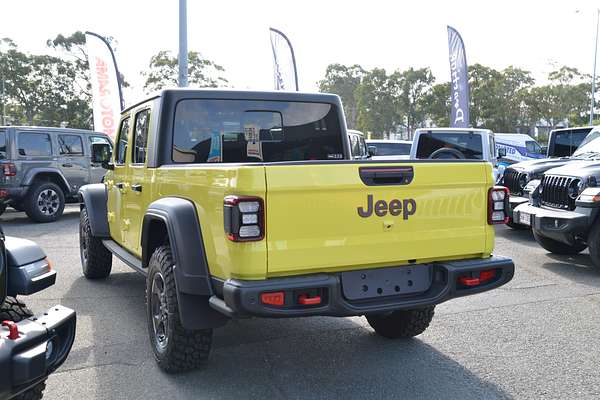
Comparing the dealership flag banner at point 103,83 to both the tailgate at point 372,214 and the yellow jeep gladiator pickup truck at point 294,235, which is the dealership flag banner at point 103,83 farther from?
the tailgate at point 372,214

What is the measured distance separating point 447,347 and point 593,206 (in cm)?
338

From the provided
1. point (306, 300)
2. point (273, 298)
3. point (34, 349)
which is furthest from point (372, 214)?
point (34, 349)

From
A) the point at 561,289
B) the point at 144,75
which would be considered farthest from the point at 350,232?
the point at 144,75

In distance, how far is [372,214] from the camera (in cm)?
310

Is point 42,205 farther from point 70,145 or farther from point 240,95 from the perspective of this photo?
point 240,95

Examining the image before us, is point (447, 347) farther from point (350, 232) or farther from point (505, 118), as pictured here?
point (505, 118)

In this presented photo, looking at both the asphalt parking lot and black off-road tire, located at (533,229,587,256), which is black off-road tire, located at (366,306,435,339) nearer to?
the asphalt parking lot

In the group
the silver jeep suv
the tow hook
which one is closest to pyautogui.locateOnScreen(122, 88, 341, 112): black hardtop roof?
the tow hook

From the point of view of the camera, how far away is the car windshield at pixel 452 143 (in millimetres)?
11445

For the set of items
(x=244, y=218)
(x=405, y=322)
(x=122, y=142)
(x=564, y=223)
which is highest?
(x=122, y=142)

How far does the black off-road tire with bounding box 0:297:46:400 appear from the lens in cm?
258

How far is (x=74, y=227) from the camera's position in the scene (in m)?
10.7

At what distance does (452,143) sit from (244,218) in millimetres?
9613

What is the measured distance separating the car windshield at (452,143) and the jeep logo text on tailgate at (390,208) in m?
8.75
